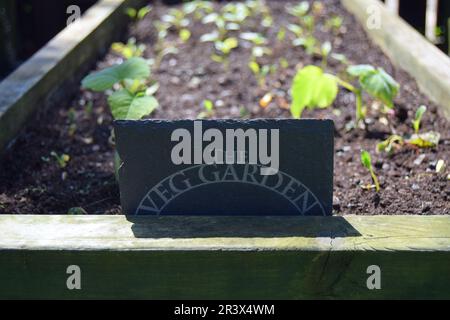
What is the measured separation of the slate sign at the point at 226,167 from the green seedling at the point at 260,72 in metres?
1.85

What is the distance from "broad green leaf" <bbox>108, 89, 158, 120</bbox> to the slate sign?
0.45 meters

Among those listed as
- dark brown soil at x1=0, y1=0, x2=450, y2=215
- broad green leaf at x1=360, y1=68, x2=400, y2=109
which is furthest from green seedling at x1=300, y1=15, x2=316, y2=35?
broad green leaf at x1=360, y1=68, x2=400, y2=109

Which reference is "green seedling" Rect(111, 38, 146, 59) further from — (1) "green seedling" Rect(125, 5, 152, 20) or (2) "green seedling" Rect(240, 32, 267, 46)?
(2) "green seedling" Rect(240, 32, 267, 46)

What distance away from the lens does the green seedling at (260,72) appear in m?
3.92

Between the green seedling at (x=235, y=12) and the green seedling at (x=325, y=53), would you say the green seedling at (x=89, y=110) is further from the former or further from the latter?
the green seedling at (x=235, y=12)

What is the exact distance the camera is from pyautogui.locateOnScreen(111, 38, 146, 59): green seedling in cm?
437

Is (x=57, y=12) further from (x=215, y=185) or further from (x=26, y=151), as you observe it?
(x=215, y=185)

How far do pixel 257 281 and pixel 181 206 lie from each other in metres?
0.32

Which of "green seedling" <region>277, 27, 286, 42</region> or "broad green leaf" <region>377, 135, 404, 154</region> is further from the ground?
"broad green leaf" <region>377, 135, 404, 154</region>

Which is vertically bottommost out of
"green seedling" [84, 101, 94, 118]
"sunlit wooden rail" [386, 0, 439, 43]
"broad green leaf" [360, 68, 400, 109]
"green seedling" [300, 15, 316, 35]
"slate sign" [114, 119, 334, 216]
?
"sunlit wooden rail" [386, 0, 439, 43]

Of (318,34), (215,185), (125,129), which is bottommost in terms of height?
(318,34)

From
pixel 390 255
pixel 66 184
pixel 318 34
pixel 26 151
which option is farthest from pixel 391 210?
pixel 318 34

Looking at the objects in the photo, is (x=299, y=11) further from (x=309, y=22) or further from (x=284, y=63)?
(x=284, y=63)

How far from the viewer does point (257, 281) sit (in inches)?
75.3
